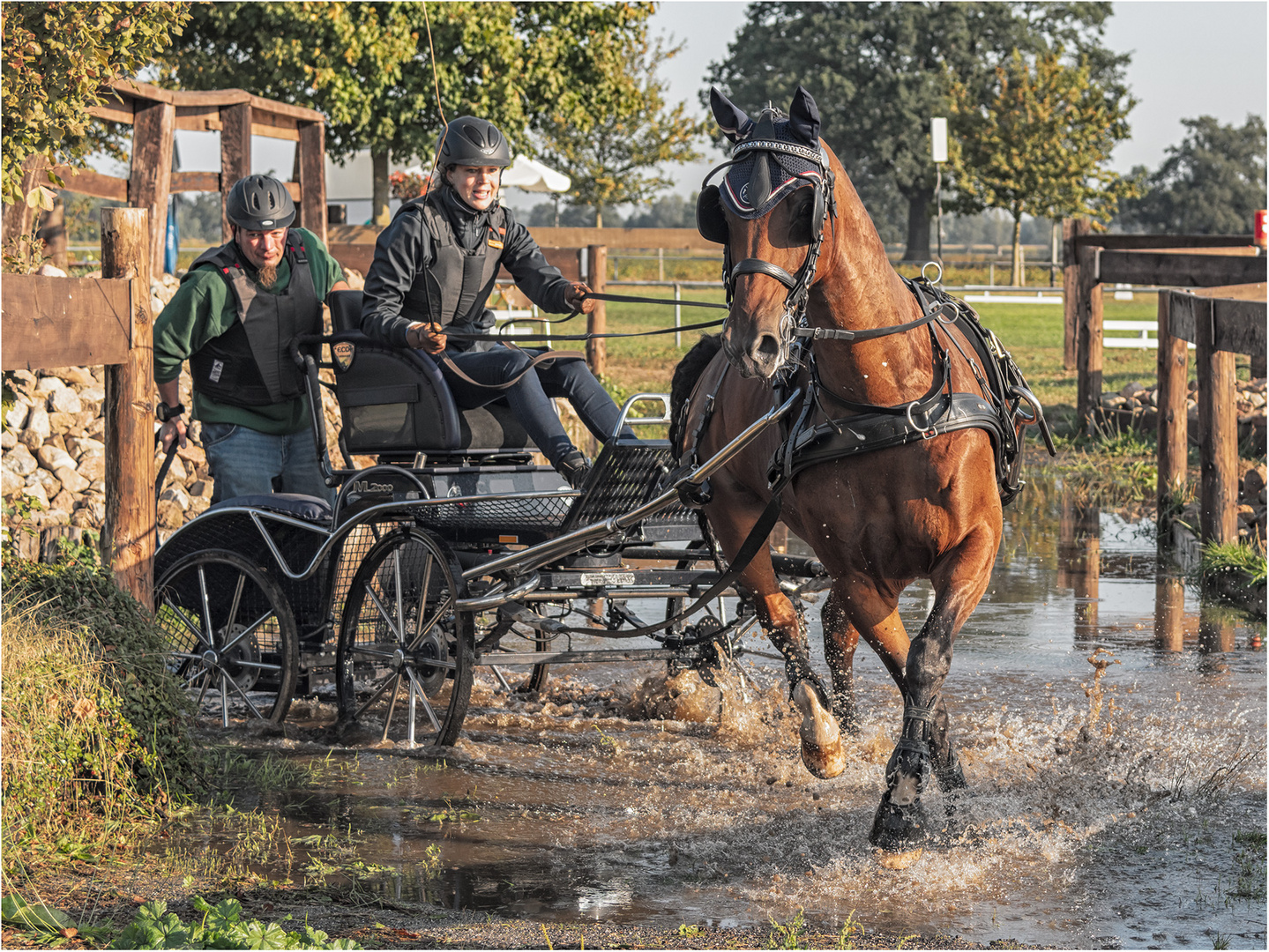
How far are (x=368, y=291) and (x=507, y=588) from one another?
4.61ft

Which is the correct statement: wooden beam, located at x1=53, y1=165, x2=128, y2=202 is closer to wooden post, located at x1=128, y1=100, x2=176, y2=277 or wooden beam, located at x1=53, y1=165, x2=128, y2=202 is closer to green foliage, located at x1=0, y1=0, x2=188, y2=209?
wooden post, located at x1=128, y1=100, x2=176, y2=277

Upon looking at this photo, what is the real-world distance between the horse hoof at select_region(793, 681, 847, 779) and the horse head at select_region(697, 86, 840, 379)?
138cm

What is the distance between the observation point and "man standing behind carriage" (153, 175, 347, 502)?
6.28 meters

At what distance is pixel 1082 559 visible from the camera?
30.1ft

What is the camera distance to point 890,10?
47.1 m

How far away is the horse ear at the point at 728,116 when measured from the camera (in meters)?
3.93

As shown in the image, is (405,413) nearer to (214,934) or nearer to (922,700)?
(922,700)

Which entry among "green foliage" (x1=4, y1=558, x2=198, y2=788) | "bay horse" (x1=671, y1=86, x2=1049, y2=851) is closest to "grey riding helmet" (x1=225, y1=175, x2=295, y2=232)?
"green foliage" (x1=4, y1=558, x2=198, y2=788)

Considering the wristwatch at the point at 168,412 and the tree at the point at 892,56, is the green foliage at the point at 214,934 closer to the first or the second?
the wristwatch at the point at 168,412

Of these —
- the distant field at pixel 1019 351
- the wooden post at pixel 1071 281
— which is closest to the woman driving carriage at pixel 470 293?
the distant field at pixel 1019 351

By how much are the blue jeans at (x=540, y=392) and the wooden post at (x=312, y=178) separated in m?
7.21

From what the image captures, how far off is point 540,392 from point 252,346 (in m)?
1.51

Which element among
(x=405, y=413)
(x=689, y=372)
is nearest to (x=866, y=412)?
(x=689, y=372)

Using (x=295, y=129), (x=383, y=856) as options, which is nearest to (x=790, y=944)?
(x=383, y=856)
